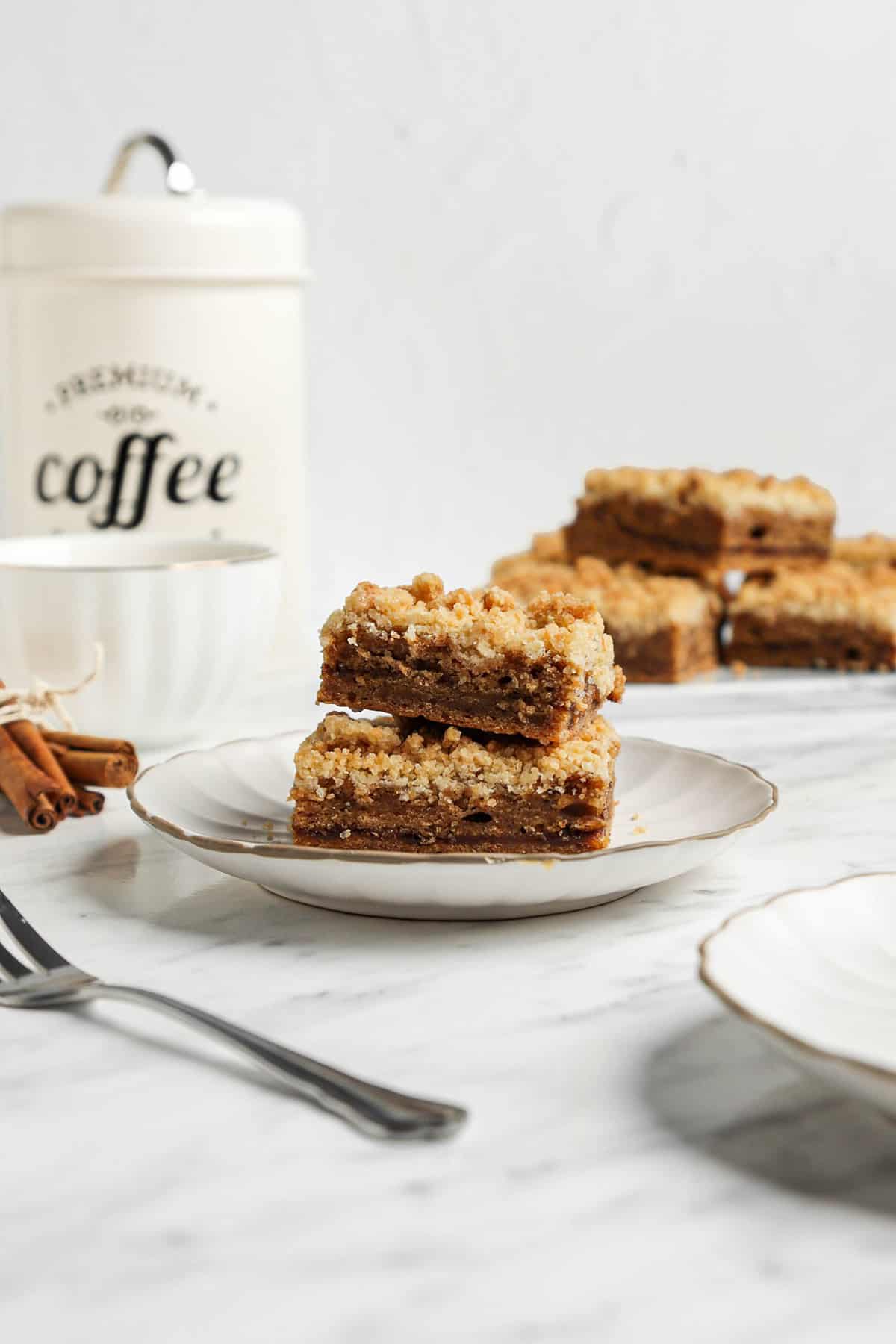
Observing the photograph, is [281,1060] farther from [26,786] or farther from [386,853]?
[26,786]

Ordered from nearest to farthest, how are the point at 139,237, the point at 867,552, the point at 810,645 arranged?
1. the point at 139,237
2. the point at 810,645
3. the point at 867,552

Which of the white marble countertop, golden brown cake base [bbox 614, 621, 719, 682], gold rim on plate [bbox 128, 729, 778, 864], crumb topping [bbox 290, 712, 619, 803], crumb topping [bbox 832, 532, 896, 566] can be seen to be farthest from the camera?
crumb topping [bbox 832, 532, 896, 566]

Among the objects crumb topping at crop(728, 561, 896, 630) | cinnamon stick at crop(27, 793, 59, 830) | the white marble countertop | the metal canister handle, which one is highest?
the metal canister handle

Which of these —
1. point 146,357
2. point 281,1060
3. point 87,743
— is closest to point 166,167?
point 146,357

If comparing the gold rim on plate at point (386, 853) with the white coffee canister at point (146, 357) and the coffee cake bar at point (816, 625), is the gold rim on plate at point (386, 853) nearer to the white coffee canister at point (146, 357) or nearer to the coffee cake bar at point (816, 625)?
the white coffee canister at point (146, 357)

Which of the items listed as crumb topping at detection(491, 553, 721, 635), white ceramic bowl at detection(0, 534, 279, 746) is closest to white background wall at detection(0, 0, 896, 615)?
crumb topping at detection(491, 553, 721, 635)

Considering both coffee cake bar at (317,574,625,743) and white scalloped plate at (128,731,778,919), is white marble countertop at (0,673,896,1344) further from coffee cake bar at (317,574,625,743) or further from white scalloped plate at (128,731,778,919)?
coffee cake bar at (317,574,625,743)

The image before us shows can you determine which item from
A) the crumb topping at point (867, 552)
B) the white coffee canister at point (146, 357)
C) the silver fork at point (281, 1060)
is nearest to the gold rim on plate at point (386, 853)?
the silver fork at point (281, 1060)
